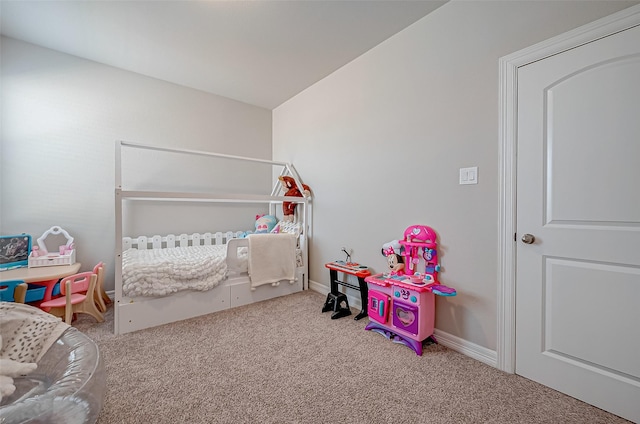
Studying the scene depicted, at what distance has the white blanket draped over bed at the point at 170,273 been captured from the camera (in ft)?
6.64

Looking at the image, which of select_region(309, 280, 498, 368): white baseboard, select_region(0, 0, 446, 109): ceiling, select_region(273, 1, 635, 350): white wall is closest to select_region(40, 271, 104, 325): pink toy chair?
select_region(0, 0, 446, 109): ceiling

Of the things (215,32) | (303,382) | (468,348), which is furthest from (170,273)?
(468,348)

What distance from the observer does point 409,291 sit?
1.83 m

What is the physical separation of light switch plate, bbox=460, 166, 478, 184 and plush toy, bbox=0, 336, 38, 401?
2310mm

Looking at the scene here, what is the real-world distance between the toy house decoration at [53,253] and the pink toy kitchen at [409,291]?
2.72m

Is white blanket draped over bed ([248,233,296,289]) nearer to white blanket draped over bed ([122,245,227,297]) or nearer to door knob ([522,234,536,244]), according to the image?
white blanket draped over bed ([122,245,227,297])

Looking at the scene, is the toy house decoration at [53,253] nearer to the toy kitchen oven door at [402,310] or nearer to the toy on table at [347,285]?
the toy on table at [347,285]

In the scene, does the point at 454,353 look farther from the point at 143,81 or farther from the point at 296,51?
the point at 143,81

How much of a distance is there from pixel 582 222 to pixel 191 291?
2.75 m

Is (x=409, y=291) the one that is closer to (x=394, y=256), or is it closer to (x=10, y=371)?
(x=394, y=256)

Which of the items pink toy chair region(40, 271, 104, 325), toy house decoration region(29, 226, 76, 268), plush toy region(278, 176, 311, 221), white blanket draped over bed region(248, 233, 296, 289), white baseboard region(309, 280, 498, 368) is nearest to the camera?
white baseboard region(309, 280, 498, 368)

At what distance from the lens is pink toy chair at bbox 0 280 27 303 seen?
1900 mm

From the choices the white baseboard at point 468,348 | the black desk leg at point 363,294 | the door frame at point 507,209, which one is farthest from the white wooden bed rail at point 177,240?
the door frame at point 507,209

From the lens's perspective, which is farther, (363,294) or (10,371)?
(363,294)
